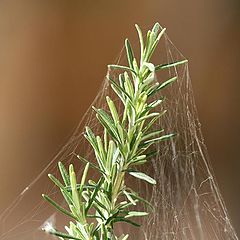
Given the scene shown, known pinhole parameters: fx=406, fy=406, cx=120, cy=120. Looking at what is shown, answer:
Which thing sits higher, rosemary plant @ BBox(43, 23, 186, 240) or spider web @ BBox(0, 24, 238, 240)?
rosemary plant @ BBox(43, 23, 186, 240)

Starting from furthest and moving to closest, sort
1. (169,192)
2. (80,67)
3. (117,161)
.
→ (80,67)
(169,192)
(117,161)

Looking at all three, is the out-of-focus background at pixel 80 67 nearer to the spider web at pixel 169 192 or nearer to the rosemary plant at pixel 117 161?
the spider web at pixel 169 192

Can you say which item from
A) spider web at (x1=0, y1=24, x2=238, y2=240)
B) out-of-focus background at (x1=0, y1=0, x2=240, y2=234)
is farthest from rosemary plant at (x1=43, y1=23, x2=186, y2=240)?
out-of-focus background at (x1=0, y1=0, x2=240, y2=234)

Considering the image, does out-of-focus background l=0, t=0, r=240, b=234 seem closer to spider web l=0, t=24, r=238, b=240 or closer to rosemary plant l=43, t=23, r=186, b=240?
spider web l=0, t=24, r=238, b=240

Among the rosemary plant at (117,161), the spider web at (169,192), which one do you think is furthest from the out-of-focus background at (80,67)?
the rosemary plant at (117,161)

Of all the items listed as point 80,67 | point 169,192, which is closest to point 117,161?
point 169,192

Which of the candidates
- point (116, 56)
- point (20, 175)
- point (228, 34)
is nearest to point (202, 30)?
point (228, 34)

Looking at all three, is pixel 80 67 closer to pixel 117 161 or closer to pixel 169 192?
pixel 169 192
